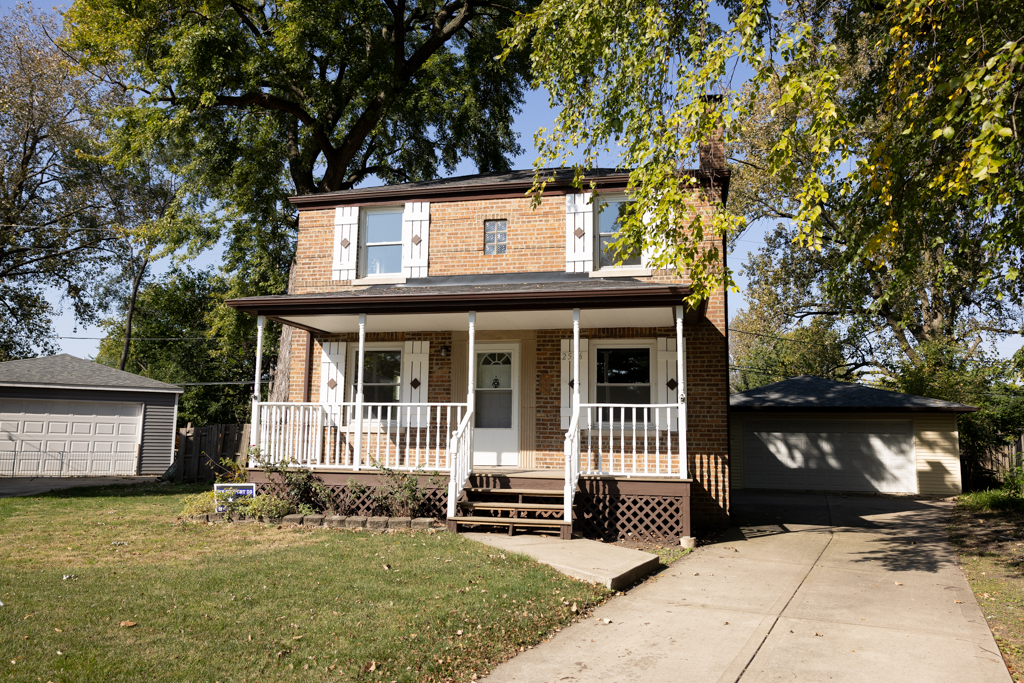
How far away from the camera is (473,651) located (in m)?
5.27

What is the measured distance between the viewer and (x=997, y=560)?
9414 mm

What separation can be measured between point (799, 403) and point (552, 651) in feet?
52.1

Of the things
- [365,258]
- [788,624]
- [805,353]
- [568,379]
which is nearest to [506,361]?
[568,379]

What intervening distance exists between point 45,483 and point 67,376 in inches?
165

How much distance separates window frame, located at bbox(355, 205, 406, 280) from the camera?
1398cm

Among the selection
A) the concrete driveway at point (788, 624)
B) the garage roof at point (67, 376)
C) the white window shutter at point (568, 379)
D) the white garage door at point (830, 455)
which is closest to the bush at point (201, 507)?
the white window shutter at point (568, 379)

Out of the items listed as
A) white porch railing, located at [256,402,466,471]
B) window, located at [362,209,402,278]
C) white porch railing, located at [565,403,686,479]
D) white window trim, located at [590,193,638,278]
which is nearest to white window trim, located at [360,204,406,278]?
window, located at [362,209,402,278]

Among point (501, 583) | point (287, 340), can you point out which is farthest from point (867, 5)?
point (287, 340)

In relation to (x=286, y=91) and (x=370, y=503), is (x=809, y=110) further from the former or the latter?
(x=286, y=91)

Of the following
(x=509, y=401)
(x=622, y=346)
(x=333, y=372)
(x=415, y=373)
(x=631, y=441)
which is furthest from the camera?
(x=333, y=372)

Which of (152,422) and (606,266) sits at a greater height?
(606,266)

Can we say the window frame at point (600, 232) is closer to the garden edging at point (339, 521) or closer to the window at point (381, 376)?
the window at point (381, 376)

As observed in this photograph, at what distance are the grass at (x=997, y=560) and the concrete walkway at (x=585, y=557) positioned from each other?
330cm

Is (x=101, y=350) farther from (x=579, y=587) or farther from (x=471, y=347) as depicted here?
(x=579, y=587)
